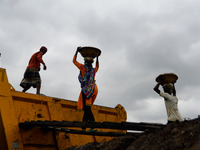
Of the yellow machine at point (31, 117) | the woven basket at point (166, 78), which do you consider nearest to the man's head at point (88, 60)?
the yellow machine at point (31, 117)

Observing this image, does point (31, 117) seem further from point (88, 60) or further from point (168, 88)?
point (168, 88)

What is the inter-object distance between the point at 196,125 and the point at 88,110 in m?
2.89

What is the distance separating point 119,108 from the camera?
791 cm

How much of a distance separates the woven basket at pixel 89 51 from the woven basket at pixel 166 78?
1511 mm

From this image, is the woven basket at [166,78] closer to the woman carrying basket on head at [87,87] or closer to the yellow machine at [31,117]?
the woman carrying basket on head at [87,87]

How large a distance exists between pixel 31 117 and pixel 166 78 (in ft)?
9.61

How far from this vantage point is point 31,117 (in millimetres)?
5242

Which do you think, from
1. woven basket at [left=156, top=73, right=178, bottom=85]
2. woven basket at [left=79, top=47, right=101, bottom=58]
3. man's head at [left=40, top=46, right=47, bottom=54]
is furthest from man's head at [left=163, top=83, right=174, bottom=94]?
man's head at [left=40, top=46, right=47, bottom=54]

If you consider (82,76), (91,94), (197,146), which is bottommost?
(197,146)

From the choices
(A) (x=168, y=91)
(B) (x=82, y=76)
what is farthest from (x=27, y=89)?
(A) (x=168, y=91)

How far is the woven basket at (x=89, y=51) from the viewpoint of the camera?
5.59 metres

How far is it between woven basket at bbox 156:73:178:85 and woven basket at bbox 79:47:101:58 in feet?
4.96

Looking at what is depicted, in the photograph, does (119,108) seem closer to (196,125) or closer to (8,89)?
(8,89)

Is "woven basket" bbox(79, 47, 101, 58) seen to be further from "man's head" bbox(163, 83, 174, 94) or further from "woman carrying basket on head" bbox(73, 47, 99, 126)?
"man's head" bbox(163, 83, 174, 94)
